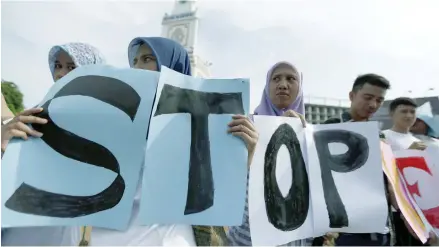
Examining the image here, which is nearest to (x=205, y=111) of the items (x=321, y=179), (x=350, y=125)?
(x=321, y=179)

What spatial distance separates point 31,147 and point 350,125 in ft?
3.38

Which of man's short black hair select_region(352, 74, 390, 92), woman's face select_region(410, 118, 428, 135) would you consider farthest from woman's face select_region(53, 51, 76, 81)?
woman's face select_region(410, 118, 428, 135)

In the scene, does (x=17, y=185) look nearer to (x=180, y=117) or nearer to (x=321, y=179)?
(x=180, y=117)

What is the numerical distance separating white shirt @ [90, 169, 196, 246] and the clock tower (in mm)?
28693

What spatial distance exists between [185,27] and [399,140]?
3254 cm

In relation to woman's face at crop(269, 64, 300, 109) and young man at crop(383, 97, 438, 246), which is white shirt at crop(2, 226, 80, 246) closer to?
woman's face at crop(269, 64, 300, 109)

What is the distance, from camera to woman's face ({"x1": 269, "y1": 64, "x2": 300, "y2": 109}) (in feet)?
3.93

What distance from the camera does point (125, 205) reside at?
71cm

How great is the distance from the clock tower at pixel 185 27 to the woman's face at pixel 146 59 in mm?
28395

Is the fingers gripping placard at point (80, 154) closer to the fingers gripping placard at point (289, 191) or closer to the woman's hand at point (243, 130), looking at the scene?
the woman's hand at point (243, 130)

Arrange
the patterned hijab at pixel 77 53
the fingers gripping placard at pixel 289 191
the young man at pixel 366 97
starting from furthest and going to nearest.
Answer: the young man at pixel 366 97 < the patterned hijab at pixel 77 53 < the fingers gripping placard at pixel 289 191

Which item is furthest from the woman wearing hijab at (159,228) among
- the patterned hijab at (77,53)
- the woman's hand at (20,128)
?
the woman's hand at (20,128)

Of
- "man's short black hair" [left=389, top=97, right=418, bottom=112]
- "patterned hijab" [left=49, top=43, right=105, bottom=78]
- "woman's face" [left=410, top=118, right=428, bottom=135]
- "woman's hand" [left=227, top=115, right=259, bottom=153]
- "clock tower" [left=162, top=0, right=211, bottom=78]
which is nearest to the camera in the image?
"woman's hand" [left=227, top=115, right=259, bottom=153]

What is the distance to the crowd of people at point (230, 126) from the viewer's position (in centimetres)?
73
